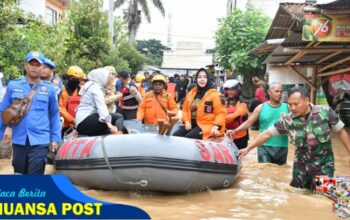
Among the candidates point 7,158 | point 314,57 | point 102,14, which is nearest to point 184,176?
point 7,158

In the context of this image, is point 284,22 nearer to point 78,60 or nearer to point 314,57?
point 314,57

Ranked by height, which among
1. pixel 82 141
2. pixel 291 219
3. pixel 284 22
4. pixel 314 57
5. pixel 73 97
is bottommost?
pixel 291 219

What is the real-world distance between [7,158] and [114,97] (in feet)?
8.53

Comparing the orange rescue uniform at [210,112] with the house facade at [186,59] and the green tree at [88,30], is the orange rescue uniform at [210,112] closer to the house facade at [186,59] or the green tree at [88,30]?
the green tree at [88,30]

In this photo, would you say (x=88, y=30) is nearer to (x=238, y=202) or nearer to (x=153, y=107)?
(x=153, y=107)

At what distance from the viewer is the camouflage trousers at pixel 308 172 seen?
18.5 ft

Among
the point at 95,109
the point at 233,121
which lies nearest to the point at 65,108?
the point at 95,109

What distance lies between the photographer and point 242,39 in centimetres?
2045

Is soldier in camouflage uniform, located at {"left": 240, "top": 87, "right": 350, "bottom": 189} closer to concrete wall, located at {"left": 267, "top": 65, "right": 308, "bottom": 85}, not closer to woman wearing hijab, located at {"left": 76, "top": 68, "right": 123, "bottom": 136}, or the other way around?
woman wearing hijab, located at {"left": 76, "top": 68, "right": 123, "bottom": 136}

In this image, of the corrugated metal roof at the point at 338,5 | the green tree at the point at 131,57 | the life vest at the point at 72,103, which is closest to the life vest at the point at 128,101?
the life vest at the point at 72,103

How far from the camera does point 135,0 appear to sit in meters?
41.4

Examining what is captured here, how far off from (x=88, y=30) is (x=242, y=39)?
6037 millimetres

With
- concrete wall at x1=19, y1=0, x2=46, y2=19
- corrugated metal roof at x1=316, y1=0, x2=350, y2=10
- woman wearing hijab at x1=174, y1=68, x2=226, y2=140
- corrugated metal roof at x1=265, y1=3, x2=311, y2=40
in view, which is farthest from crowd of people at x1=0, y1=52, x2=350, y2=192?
concrete wall at x1=19, y1=0, x2=46, y2=19

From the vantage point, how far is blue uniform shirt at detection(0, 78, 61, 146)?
16.7 ft
